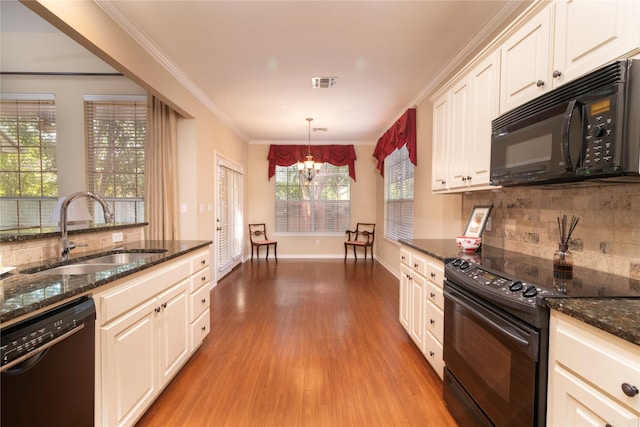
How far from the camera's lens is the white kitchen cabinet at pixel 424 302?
6.44 ft

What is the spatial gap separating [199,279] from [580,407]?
7.86ft

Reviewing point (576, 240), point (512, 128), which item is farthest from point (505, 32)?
point (576, 240)

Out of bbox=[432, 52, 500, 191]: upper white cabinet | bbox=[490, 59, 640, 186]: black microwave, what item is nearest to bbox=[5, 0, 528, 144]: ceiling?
bbox=[432, 52, 500, 191]: upper white cabinet

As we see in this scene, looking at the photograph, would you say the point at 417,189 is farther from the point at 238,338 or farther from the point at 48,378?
the point at 48,378

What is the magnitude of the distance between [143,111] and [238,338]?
10.4 feet

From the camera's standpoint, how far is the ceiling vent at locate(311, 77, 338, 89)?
11.0 ft

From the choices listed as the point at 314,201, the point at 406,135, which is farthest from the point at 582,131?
the point at 314,201

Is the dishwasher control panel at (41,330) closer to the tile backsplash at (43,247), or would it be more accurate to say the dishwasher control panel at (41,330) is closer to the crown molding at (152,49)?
the tile backsplash at (43,247)

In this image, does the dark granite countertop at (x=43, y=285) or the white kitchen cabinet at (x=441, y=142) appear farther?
the white kitchen cabinet at (x=441, y=142)

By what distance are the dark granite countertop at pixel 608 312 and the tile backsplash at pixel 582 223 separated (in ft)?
1.57

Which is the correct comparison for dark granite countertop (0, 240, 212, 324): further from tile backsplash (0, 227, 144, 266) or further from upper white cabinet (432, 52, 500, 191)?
upper white cabinet (432, 52, 500, 191)

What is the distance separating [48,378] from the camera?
1.04m

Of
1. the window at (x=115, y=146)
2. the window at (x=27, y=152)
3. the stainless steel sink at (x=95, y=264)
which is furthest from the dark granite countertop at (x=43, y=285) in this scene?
the window at (x=27, y=152)

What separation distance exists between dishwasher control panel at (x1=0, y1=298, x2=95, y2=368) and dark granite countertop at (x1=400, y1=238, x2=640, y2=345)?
1839 mm
